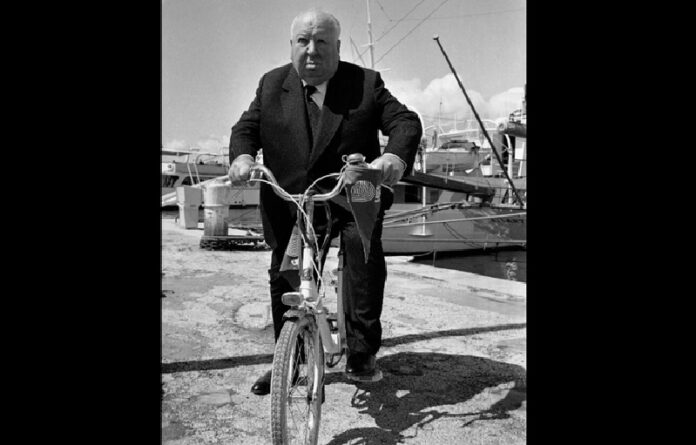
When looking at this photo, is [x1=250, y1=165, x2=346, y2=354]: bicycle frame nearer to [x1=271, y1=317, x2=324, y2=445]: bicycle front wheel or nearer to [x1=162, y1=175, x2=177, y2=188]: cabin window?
[x1=271, y1=317, x2=324, y2=445]: bicycle front wheel

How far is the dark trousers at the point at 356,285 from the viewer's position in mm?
2764

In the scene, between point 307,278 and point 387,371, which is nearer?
point 307,278

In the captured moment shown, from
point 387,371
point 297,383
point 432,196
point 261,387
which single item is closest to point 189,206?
point 432,196

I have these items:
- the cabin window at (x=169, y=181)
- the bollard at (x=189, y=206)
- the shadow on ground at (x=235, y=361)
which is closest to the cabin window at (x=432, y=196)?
the bollard at (x=189, y=206)

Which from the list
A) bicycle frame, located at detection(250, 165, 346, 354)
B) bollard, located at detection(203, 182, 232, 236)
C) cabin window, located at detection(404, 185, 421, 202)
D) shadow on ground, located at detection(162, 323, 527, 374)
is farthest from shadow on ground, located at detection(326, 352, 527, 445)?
cabin window, located at detection(404, 185, 421, 202)

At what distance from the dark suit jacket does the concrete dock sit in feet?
2.63

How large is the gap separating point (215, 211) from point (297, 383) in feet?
27.9

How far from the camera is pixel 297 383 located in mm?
2043

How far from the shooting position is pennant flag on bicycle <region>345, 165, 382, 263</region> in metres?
2.07

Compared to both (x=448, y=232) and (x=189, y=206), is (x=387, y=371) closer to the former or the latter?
(x=189, y=206)

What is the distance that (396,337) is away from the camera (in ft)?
12.7
